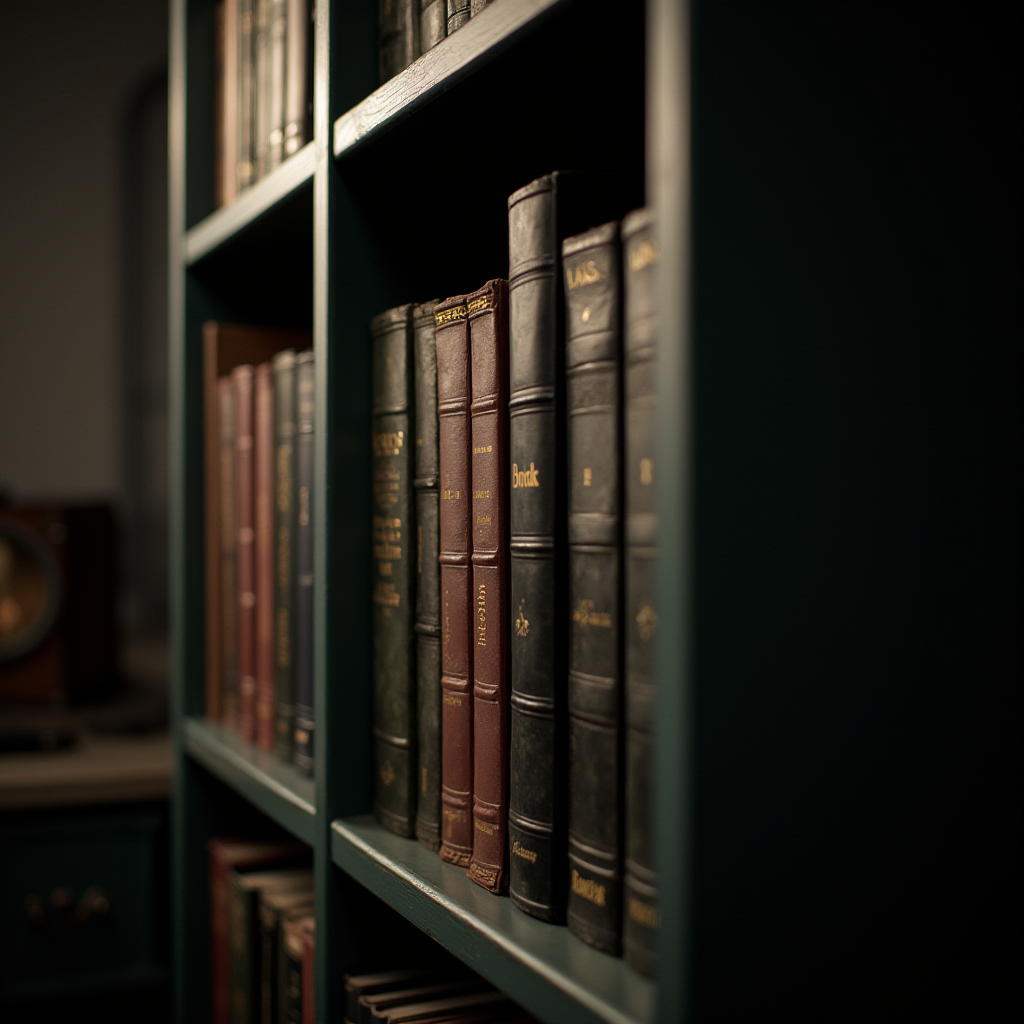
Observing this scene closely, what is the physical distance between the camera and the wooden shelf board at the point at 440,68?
1.64ft

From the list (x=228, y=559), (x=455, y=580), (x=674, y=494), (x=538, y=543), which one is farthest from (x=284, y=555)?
(x=674, y=494)

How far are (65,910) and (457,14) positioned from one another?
1.19 m

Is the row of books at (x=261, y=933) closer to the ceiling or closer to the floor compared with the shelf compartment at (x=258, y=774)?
closer to the floor

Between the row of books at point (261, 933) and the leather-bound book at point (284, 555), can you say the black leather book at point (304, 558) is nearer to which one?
the leather-bound book at point (284, 555)

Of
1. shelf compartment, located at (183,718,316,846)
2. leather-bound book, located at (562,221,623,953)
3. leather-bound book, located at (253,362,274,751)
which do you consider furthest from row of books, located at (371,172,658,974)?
leather-bound book, located at (253,362,274,751)

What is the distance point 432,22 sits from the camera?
2.16 ft

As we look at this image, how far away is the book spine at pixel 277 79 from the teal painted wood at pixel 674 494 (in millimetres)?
579

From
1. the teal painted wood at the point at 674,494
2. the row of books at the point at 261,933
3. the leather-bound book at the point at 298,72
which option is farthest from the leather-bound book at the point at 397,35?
the row of books at the point at 261,933

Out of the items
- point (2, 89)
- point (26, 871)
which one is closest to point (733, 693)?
point (26, 871)

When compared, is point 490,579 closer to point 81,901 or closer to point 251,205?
point 251,205

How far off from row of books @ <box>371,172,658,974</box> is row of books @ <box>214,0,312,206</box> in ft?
0.95

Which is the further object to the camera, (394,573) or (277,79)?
(277,79)

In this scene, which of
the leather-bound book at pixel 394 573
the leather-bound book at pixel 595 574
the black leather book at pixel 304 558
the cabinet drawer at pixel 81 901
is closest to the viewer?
the leather-bound book at pixel 595 574

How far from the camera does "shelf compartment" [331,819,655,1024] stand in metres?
0.44
